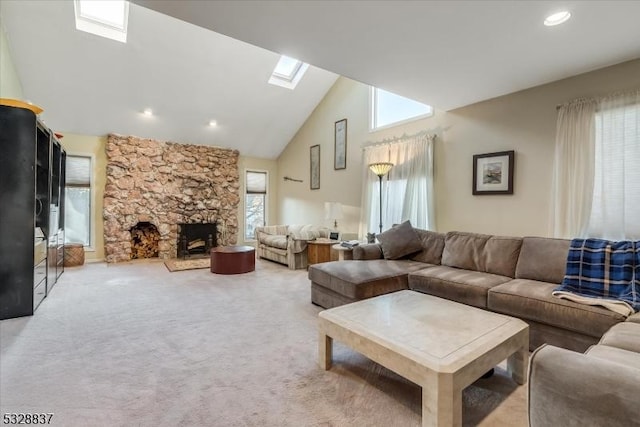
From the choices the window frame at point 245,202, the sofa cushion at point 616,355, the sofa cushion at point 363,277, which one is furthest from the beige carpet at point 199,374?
the window frame at point 245,202

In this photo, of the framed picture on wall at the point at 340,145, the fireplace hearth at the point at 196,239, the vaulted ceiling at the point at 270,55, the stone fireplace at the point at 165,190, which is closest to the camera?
the vaulted ceiling at the point at 270,55

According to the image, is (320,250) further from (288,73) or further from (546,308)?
(288,73)

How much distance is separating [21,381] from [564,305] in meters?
3.66

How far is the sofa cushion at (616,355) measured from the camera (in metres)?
1.24

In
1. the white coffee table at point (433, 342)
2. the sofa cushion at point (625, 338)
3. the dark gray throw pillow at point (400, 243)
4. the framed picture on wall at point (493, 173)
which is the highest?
the framed picture on wall at point (493, 173)

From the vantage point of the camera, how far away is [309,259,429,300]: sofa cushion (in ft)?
9.09

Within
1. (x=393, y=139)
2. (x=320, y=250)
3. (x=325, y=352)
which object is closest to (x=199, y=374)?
(x=325, y=352)

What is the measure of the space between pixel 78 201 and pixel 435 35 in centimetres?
657

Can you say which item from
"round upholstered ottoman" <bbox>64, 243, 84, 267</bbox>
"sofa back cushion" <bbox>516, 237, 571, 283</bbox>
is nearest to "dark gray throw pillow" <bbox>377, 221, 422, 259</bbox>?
"sofa back cushion" <bbox>516, 237, 571, 283</bbox>

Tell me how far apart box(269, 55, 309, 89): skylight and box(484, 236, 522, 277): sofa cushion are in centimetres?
450

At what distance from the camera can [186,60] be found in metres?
4.77

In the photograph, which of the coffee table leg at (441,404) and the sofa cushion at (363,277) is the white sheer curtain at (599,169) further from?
the coffee table leg at (441,404)

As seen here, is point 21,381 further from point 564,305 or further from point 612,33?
point 612,33

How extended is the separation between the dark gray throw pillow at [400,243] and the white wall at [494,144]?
0.62 m
